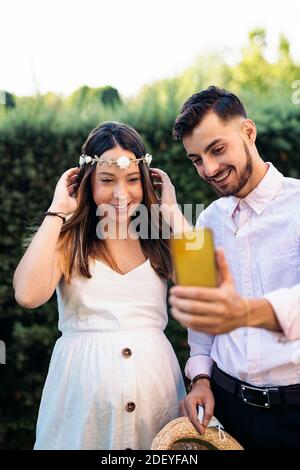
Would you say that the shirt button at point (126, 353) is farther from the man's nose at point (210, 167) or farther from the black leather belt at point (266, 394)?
the man's nose at point (210, 167)

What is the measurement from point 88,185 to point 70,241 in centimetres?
29

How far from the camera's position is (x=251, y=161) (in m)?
2.56

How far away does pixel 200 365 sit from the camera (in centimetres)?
271

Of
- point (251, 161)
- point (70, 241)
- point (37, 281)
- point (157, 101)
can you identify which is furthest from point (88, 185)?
point (157, 101)

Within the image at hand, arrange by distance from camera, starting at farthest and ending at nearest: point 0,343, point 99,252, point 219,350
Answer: point 0,343 < point 99,252 < point 219,350

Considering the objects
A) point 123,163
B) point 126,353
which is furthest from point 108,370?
point 123,163

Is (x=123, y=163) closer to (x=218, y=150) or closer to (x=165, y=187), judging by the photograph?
(x=165, y=187)

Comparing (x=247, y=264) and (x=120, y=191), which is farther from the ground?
(x=120, y=191)

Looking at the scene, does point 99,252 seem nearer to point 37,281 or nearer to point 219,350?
point 37,281

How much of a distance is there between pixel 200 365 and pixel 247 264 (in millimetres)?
531

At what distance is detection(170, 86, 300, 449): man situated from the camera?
2.40 meters

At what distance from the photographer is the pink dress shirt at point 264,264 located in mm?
2408

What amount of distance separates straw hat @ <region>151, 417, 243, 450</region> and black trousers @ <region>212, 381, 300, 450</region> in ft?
0.29

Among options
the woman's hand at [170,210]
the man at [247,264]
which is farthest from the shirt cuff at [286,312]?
the woman's hand at [170,210]
